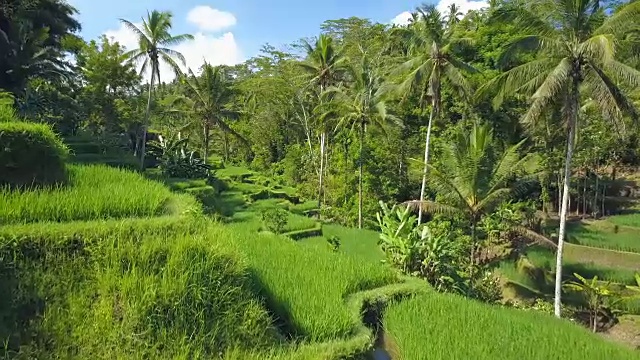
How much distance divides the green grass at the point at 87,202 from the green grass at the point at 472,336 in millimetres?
3327

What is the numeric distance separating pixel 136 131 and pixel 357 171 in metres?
15.3

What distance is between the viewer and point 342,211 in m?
29.1

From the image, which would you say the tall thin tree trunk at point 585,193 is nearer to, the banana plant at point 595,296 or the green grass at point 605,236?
the green grass at point 605,236

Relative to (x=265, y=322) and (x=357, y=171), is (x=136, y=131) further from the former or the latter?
(x=265, y=322)

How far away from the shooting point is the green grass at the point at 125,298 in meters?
4.03

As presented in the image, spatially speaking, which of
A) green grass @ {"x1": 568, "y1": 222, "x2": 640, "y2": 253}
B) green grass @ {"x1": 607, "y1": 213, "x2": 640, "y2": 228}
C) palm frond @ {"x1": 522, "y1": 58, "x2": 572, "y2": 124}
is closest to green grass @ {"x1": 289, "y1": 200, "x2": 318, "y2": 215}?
green grass @ {"x1": 568, "y1": 222, "x2": 640, "y2": 253}

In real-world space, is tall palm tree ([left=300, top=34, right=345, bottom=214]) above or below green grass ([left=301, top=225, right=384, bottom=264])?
above

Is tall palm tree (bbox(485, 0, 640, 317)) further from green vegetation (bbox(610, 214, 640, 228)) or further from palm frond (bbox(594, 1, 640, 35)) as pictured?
green vegetation (bbox(610, 214, 640, 228))

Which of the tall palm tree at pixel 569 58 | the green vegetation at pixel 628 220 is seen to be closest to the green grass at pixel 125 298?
the tall palm tree at pixel 569 58

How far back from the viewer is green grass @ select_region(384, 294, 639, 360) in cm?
472

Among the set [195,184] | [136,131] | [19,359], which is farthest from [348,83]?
[19,359]

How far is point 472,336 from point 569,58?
424 inches

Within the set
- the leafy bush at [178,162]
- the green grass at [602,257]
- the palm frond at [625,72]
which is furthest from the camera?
the leafy bush at [178,162]

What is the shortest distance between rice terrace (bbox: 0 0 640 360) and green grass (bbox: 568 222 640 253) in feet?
0.43
